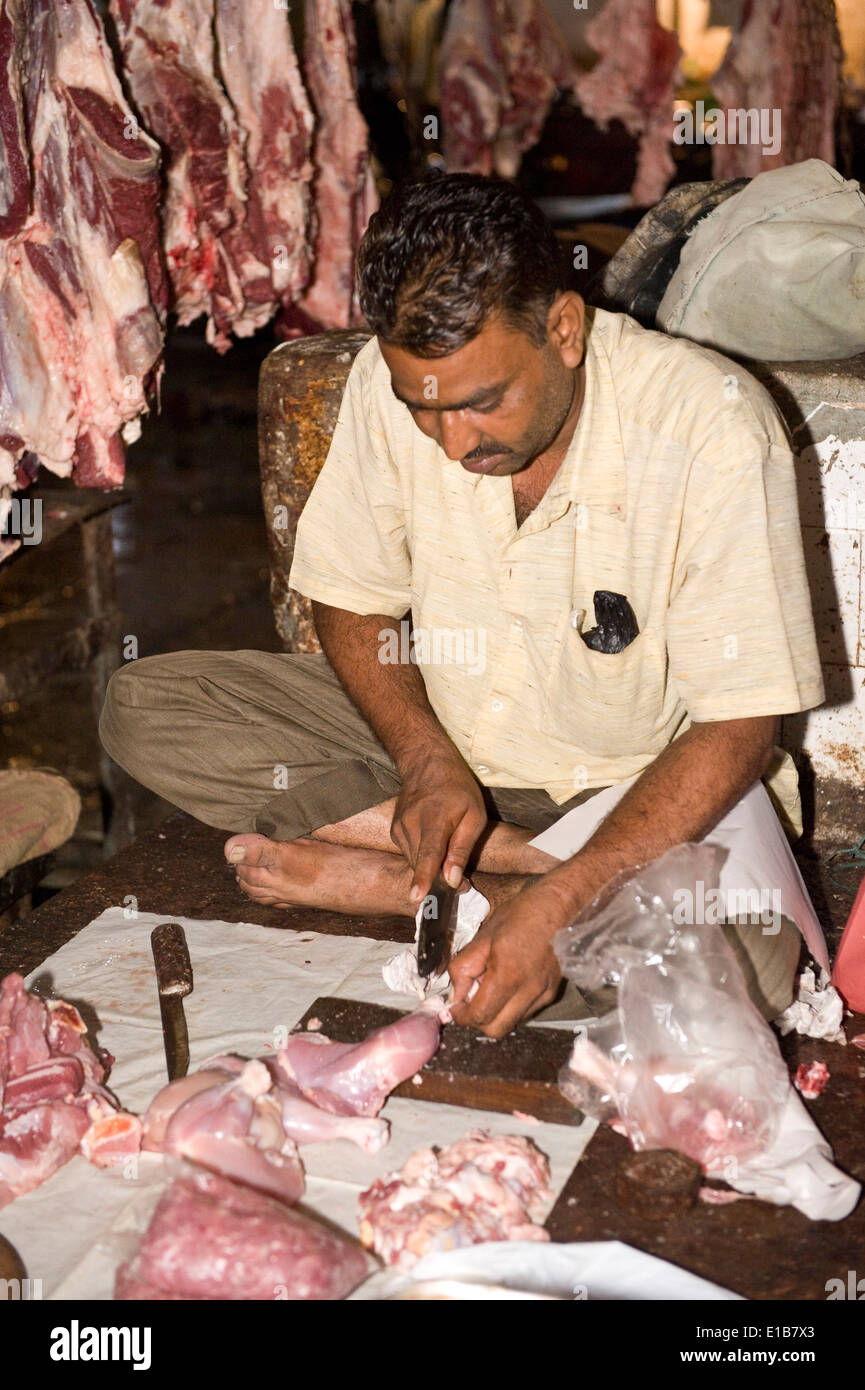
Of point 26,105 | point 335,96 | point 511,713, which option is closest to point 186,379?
point 335,96

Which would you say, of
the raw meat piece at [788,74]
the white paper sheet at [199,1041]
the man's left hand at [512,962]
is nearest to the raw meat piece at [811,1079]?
the white paper sheet at [199,1041]

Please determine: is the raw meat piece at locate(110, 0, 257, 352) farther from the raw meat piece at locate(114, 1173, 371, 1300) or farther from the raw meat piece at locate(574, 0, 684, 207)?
the raw meat piece at locate(574, 0, 684, 207)

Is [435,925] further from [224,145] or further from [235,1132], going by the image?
[224,145]

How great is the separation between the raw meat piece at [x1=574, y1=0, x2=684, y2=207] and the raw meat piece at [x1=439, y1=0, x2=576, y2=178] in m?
0.20

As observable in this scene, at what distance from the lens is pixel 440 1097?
2484 mm

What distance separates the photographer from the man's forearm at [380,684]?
2926 mm

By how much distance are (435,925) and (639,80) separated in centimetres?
521

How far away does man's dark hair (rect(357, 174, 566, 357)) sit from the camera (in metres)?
2.30

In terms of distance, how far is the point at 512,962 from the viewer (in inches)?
93.0

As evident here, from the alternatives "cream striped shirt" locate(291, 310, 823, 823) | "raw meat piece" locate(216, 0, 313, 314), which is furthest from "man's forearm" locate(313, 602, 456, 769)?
"raw meat piece" locate(216, 0, 313, 314)

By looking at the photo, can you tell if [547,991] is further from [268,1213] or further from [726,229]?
[726,229]

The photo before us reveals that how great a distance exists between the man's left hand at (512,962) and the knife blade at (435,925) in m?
0.19

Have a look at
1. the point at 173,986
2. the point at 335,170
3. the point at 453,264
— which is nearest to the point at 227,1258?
the point at 173,986

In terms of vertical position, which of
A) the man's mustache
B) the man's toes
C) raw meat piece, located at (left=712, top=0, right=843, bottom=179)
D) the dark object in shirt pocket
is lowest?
the man's toes
